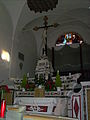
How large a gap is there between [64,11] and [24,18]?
1982mm

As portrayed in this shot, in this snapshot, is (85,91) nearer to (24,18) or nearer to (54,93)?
(54,93)

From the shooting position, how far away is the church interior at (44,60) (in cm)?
342

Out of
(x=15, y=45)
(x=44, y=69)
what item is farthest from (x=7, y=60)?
(x=44, y=69)

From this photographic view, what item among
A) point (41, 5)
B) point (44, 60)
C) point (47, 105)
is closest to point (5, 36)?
point (44, 60)

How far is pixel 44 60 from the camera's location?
6.31m

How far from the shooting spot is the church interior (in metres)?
3.42

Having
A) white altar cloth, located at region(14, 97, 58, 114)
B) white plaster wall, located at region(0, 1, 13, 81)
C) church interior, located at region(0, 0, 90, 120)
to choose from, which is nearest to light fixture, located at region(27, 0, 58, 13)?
church interior, located at region(0, 0, 90, 120)

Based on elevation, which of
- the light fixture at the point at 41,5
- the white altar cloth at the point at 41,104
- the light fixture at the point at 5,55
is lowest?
the white altar cloth at the point at 41,104

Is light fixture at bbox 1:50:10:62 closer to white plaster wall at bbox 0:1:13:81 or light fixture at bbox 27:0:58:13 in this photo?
white plaster wall at bbox 0:1:13:81

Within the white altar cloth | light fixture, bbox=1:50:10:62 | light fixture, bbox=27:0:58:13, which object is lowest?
the white altar cloth

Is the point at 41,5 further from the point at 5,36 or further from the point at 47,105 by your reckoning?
the point at 47,105

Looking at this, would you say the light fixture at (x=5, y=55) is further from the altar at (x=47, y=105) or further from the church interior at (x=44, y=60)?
the altar at (x=47, y=105)

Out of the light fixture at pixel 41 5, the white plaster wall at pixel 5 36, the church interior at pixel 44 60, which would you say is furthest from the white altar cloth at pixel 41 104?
the light fixture at pixel 41 5

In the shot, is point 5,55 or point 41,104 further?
point 5,55
